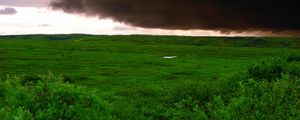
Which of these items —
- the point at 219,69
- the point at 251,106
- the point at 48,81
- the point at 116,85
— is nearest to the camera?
the point at 251,106

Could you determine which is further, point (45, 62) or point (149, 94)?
point (45, 62)

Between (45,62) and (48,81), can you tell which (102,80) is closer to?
(45,62)

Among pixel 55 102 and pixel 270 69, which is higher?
pixel 55 102

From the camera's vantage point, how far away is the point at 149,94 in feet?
220

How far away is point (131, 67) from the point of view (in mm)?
111812

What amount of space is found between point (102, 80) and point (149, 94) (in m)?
21.7

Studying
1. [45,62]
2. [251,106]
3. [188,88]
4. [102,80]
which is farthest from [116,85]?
[251,106]

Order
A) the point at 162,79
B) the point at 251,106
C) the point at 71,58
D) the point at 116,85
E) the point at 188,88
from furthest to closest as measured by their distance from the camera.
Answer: the point at 71,58, the point at 162,79, the point at 116,85, the point at 188,88, the point at 251,106

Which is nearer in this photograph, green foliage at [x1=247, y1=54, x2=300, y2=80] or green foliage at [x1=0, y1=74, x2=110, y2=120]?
green foliage at [x1=0, y1=74, x2=110, y2=120]

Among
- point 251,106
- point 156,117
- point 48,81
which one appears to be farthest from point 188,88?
point 251,106

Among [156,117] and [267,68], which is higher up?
[267,68]

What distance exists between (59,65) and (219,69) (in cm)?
3724

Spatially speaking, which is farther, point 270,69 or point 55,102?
point 270,69

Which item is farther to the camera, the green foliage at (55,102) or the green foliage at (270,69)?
the green foliage at (270,69)
